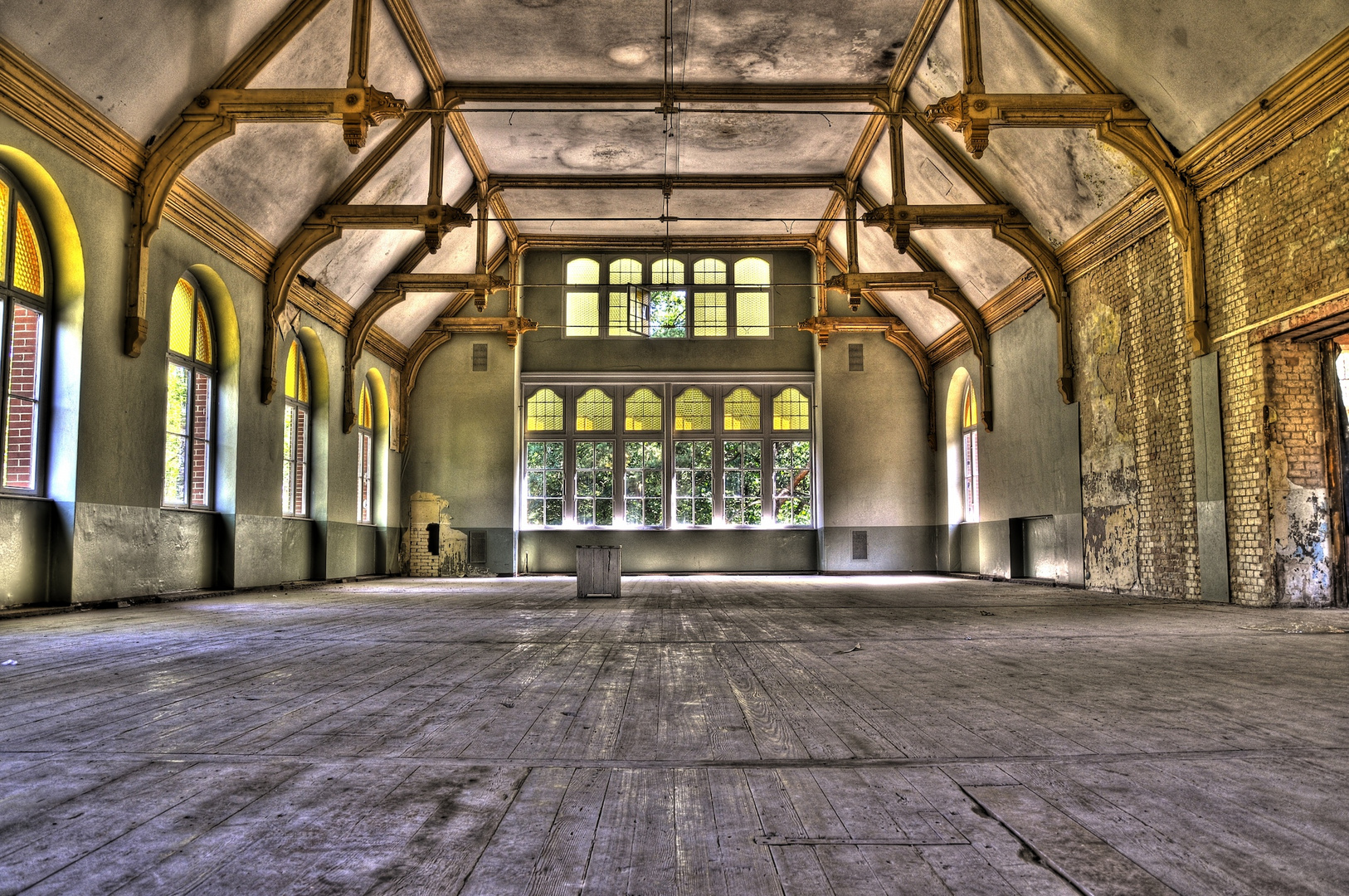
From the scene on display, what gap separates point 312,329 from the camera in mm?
14297

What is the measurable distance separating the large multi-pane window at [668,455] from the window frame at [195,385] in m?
8.25

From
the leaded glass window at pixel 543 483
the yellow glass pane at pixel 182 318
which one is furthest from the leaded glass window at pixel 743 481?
the yellow glass pane at pixel 182 318

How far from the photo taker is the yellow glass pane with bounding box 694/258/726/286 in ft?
65.1

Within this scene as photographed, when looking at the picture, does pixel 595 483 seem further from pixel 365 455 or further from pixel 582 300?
pixel 365 455

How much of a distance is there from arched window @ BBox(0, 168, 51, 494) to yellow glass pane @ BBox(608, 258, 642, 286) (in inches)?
479

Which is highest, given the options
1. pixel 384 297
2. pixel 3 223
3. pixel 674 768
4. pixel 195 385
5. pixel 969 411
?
pixel 384 297

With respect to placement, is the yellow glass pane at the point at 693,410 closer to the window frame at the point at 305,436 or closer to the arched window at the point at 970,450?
the arched window at the point at 970,450

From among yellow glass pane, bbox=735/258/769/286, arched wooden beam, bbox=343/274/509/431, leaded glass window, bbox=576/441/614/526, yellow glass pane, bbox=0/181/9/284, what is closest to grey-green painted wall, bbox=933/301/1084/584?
yellow glass pane, bbox=735/258/769/286

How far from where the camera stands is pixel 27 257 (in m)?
8.39

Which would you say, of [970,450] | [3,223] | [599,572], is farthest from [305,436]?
[970,450]

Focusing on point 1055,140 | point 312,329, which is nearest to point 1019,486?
point 1055,140

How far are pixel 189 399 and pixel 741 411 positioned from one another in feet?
36.4

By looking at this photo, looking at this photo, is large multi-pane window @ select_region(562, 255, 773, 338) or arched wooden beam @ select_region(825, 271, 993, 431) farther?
large multi-pane window @ select_region(562, 255, 773, 338)

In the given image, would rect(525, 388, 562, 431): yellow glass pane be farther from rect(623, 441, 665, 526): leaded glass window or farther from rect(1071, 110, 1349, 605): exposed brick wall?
rect(1071, 110, 1349, 605): exposed brick wall
